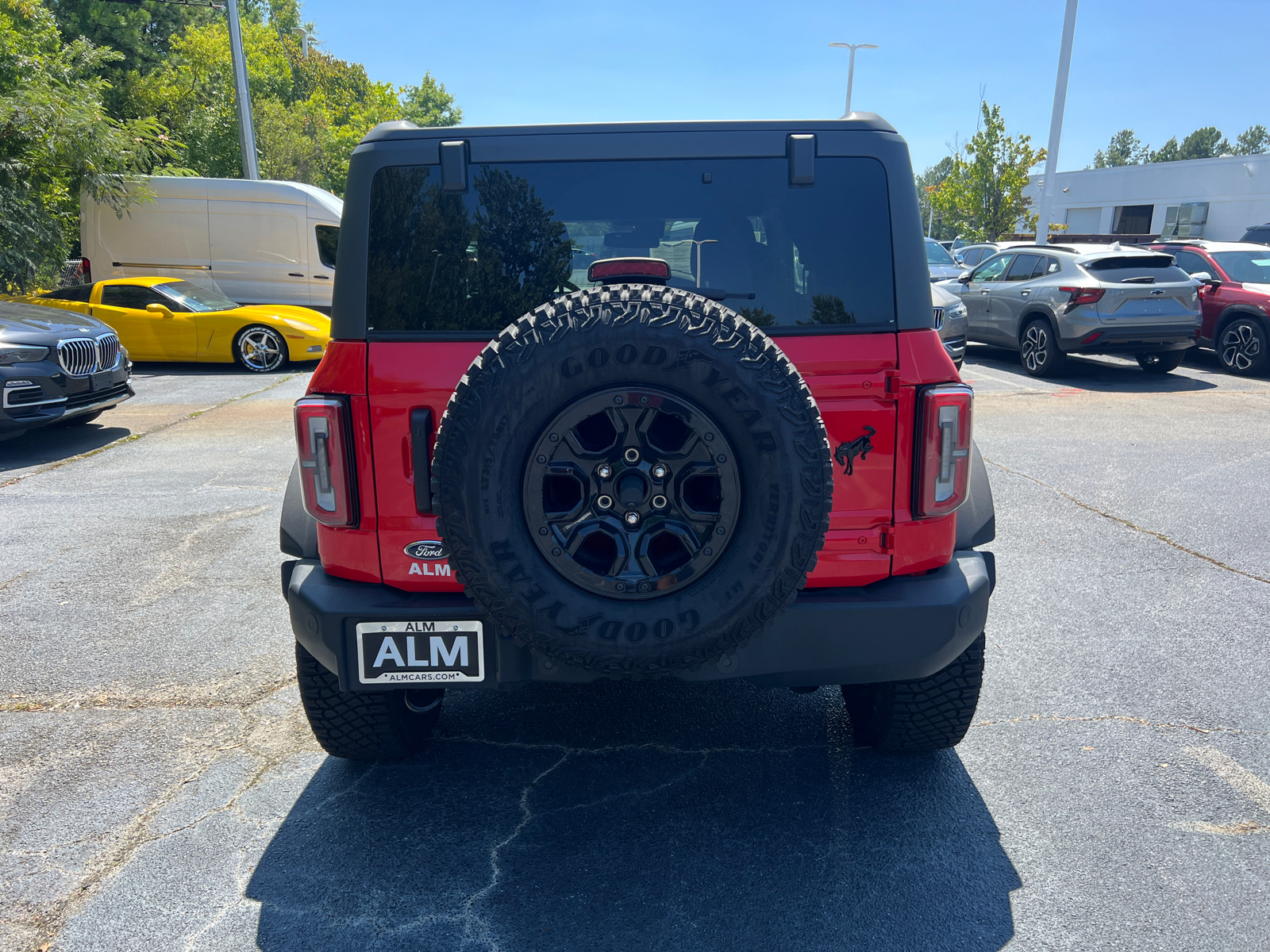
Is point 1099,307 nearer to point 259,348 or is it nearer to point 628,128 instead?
point 628,128

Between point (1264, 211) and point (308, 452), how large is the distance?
46.3 meters

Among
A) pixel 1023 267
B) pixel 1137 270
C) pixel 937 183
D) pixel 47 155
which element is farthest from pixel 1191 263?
pixel 937 183

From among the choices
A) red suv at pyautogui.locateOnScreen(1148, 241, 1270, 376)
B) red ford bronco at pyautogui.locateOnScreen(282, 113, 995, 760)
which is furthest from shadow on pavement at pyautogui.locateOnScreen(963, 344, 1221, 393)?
red ford bronco at pyautogui.locateOnScreen(282, 113, 995, 760)

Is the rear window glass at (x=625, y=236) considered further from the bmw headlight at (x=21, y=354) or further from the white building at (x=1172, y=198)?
the white building at (x=1172, y=198)

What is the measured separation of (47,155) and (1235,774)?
18814 mm

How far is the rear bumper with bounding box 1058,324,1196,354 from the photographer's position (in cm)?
1148

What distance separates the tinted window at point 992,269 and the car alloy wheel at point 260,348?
10357mm

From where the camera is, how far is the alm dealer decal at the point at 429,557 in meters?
2.55

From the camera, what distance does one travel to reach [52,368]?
8.00m

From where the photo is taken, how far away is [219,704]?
359cm

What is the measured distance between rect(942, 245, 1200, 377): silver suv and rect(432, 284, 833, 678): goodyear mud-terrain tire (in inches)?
433

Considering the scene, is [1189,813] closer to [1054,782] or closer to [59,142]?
[1054,782]

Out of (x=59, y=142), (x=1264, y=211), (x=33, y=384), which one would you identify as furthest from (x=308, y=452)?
(x=1264, y=211)

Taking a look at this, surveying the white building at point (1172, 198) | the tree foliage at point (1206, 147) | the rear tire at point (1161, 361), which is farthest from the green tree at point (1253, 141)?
the rear tire at point (1161, 361)
